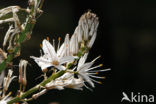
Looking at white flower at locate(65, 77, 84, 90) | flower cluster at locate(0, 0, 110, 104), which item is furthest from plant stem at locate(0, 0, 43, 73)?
white flower at locate(65, 77, 84, 90)

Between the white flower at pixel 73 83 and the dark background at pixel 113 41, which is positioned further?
the dark background at pixel 113 41

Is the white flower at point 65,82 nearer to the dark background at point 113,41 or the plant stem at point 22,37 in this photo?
the plant stem at point 22,37

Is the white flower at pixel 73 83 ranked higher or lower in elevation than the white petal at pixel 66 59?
lower

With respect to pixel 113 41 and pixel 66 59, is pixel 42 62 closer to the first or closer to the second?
pixel 66 59

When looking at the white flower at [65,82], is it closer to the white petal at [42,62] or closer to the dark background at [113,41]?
the white petal at [42,62]

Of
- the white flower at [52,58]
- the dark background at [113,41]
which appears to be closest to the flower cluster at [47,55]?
the white flower at [52,58]

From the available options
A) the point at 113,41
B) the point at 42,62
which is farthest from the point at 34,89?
the point at 113,41

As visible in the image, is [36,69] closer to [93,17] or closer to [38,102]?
[38,102]

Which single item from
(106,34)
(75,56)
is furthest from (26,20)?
(106,34)
